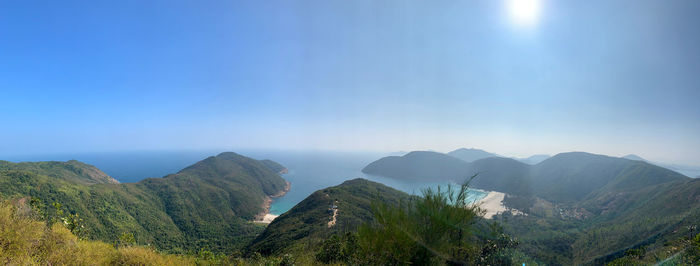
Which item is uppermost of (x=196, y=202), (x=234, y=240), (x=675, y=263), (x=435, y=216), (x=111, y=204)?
(x=435, y=216)

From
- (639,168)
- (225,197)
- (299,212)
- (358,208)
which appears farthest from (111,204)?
(639,168)

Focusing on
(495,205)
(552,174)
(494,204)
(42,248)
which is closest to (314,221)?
(42,248)

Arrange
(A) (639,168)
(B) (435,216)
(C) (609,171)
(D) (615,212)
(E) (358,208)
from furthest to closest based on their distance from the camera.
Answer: (C) (609,171) → (A) (639,168) → (D) (615,212) → (E) (358,208) → (B) (435,216)

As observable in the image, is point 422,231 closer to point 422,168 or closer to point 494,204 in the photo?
point 494,204

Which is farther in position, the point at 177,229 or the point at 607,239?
the point at 177,229

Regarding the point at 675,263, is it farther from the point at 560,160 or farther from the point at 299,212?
the point at 560,160

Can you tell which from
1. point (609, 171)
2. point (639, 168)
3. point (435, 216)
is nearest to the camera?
point (435, 216)

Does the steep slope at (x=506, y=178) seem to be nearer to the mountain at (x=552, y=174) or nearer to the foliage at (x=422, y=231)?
the mountain at (x=552, y=174)
